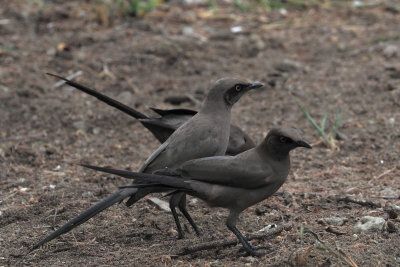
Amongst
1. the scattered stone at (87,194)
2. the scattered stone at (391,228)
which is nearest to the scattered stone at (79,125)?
the scattered stone at (87,194)

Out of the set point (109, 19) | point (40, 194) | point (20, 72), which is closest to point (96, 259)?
point (40, 194)

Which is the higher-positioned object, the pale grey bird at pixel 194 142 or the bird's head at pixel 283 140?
the bird's head at pixel 283 140

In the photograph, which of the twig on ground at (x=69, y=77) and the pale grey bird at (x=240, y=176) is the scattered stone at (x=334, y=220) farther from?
the twig on ground at (x=69, y=77)

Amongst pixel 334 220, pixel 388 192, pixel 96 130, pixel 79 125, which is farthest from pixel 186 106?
pixel 334 220

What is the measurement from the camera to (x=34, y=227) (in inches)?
200

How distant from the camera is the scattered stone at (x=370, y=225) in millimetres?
4562

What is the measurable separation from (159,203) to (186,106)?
2.37 meters

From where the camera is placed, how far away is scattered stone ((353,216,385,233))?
15.0ft

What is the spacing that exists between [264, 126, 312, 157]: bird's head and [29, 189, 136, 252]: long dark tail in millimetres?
1024

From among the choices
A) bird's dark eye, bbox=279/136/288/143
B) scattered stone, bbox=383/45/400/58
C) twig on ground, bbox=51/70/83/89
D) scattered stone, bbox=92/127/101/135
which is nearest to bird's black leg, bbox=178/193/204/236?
bird's dark eye, bbox=279/136/288/143

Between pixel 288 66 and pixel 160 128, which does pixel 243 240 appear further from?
pixel 288 66

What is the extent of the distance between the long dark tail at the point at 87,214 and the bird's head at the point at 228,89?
1.05 metres

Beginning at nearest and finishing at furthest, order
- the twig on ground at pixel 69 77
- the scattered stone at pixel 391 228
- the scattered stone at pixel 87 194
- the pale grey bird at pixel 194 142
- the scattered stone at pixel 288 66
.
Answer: the scattered stone at pixel 391 228
the pale grey bird at pixel 194 142
the scattered stone at pixel 87 194
the twig on ground at pixel 69 77
the scattered stone at pixel 288 66

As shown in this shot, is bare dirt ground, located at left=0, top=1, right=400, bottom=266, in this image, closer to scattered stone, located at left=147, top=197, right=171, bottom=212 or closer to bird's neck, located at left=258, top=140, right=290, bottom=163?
scattered stone, located at left=147, top=197, right=171, bottom=212
